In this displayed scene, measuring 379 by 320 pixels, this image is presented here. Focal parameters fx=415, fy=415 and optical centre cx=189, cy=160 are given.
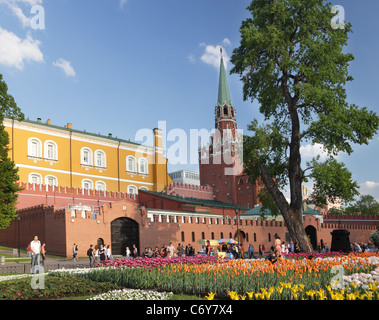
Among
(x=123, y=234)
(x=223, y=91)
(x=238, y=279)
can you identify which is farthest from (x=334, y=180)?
(x=223, y=91)

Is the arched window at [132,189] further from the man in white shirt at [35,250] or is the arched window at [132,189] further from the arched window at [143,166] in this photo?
the man in white shirt at [35,250]

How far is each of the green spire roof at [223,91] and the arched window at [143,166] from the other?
850 inches

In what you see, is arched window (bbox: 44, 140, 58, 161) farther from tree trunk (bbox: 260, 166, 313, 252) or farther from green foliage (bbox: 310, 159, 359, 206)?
green foliage (bbox: 310, 159, 359, 206)

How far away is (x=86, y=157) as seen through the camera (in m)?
54.8

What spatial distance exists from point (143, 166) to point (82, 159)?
1023 cm

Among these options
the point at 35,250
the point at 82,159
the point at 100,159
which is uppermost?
the point at 100,159

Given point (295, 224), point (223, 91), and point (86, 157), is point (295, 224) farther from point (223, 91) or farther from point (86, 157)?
point (223, 91)

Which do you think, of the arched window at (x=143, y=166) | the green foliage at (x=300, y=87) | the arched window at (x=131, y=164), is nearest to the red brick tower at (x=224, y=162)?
the arched window at (x=143, y=166)

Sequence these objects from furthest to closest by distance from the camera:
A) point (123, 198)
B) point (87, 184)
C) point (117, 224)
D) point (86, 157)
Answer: point (86, 157) → point (87, 184) → point (123, 198) → point (117, 224)

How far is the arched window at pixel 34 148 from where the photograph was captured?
4788 centimetres

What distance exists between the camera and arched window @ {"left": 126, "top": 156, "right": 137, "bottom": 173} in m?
59.4

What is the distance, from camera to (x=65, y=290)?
37.7ft

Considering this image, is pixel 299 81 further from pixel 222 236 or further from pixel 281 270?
pixel 222 236

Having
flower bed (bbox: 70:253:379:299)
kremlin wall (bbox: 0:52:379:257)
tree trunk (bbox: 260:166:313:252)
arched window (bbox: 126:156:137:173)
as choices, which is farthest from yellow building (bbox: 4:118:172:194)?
flower bed (bbox: 70:253:379:299)
